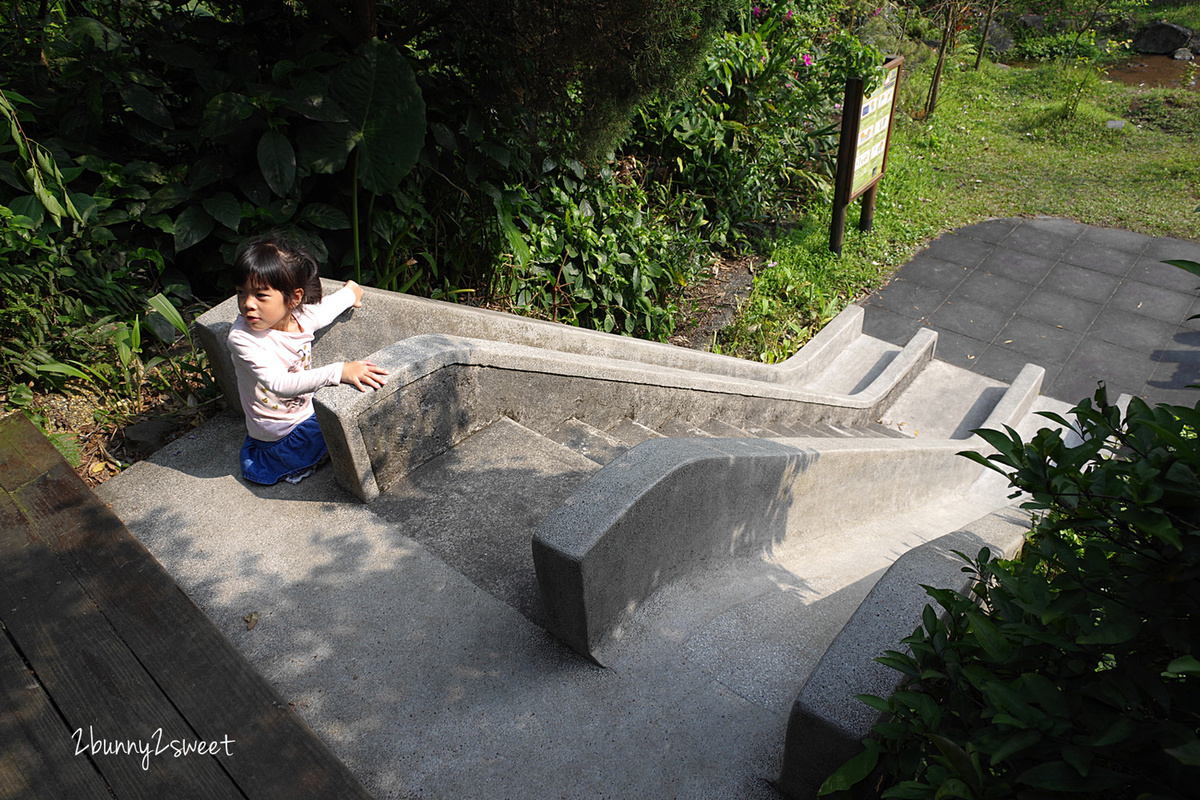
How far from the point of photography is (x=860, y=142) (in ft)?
27.6

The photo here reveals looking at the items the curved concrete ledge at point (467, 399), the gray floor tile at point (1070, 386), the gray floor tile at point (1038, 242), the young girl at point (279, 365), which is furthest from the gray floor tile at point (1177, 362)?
the young girl at point (279, 365)

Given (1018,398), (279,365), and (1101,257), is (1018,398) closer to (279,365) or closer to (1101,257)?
(1101,257)

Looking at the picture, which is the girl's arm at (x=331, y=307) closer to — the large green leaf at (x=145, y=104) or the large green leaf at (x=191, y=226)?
the large green leaf at (x=191, y=226)

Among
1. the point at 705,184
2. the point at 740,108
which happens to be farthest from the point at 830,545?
the point at 740,108

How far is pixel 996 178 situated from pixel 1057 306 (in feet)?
12.6

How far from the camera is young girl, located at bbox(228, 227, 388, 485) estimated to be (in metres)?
2.94

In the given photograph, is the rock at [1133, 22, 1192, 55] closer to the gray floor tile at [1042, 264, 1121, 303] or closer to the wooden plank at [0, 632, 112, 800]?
the gray floor tile at [1042, 264, 1121, 303]

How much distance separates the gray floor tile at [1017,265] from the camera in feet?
29.3

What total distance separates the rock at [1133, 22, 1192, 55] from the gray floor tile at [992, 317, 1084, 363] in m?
13.4

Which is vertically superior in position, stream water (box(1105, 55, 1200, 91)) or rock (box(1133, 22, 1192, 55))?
rock (box(1133, 22, 1192, 55))

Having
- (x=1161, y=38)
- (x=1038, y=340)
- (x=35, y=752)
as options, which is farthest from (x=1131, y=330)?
(x=1161, y=38)

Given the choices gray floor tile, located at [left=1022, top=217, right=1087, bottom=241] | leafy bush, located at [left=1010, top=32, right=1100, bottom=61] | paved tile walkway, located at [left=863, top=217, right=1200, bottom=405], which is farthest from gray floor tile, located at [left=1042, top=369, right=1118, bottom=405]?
leafy bush, located at [left=1010, top=32, right=1100, bottom=61]

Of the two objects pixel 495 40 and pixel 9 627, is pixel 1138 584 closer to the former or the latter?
pixel 9 627

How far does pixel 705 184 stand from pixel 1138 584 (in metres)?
8.07
